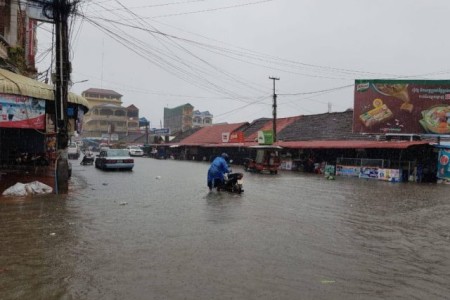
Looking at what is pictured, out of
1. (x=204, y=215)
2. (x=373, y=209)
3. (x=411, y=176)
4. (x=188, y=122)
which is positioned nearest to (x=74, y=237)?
(x=204, y=215)

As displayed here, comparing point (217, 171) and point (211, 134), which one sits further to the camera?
point (211, 134)

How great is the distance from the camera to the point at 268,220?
10438 millimetres

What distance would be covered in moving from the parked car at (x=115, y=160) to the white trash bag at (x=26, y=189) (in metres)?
14.4

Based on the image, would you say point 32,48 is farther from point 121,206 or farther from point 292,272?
point 292,272

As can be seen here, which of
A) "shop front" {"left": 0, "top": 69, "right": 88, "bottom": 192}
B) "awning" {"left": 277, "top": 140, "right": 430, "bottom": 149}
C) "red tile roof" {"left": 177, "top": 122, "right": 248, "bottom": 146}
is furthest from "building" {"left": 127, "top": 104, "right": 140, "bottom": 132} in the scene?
"shop front" {"left": 0, "top": 69, "right": 88, "bottom": 192}

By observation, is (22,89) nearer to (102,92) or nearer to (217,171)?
(217,171)

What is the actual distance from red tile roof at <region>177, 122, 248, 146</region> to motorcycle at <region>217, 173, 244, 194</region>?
1442 inches

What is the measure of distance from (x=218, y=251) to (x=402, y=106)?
1068 inches

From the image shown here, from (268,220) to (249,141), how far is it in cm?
3679

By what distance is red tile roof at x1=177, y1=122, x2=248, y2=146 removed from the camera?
54397 mm

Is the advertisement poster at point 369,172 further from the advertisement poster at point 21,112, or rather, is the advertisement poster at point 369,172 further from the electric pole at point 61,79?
the advertisement poster at point 21,112

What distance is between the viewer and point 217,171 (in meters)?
16.2

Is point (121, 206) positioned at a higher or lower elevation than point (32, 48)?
lower

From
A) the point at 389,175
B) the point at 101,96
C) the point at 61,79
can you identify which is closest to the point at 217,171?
the point at 61,79
